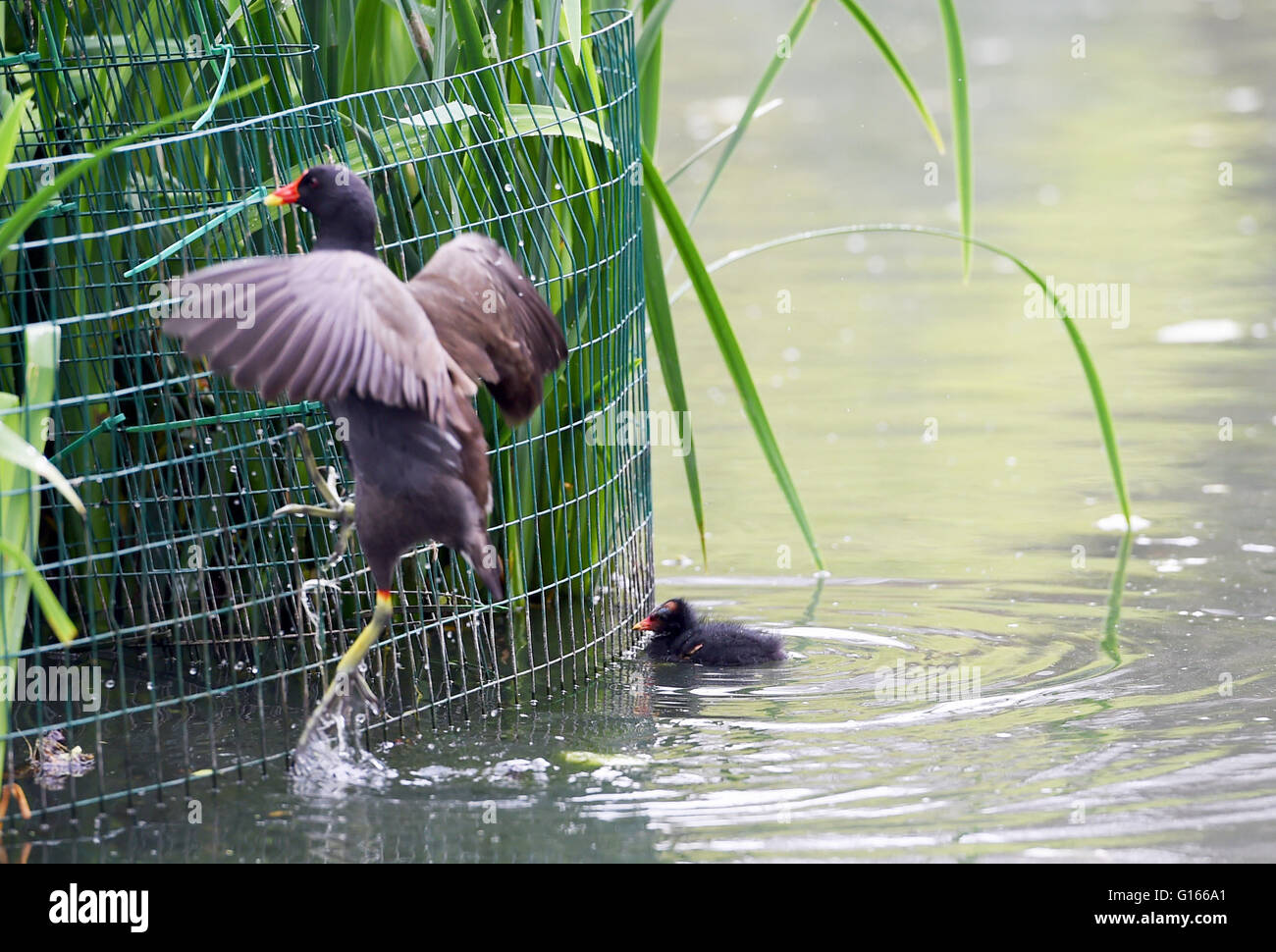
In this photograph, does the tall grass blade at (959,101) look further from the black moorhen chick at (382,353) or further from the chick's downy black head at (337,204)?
the chick's downy black head at (337,204)

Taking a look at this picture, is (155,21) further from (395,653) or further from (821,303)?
(821,303)

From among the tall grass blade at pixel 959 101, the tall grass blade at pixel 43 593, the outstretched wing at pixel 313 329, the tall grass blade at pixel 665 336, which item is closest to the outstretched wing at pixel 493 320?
the outstretched wing at pixel 313 329

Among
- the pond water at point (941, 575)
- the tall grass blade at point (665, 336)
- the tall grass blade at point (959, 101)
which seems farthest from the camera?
the tall grass blade at point (665, 336)

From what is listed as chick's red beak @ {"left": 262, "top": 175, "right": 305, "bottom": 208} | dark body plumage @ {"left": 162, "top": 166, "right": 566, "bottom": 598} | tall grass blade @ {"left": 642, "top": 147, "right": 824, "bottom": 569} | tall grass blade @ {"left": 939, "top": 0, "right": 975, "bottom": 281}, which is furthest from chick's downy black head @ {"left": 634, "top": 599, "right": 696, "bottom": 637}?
chick's red beak @ {"left": 262, "top": 175, "right": 305, "bottom": 208}

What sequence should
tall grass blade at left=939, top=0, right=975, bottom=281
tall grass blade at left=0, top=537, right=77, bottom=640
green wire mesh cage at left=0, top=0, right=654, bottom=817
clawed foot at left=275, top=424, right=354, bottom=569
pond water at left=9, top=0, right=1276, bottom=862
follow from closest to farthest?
tall grass blade at left=0, top=537, right=77, bottom=640
pond water at left=9, top=0, right=1276, bottom=862
clawed foot at left=275, top=424, right=354, bottom=569
green wire mesh cage at left=0, top=0, right=654, bottom=817
tall grass blade at left=939, top=0, right=975, bottom=281

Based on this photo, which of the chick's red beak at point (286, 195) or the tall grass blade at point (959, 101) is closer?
the chick's red beak at point (286, 195)

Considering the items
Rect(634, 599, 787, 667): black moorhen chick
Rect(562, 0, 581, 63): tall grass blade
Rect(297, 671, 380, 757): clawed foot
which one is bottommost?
Rect(634, 599, 787, 667): black moorhen chick

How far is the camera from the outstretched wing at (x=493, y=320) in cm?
409

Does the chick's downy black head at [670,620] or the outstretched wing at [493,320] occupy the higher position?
the outstretched wing at [493,320]

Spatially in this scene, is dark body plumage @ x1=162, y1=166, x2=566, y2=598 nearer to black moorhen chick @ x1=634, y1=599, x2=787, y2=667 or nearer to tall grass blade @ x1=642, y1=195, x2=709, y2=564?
tall grass blade @ x1=642, y1=195, x2=709, y2=564

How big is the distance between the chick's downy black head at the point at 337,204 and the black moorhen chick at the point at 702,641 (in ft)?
5.54

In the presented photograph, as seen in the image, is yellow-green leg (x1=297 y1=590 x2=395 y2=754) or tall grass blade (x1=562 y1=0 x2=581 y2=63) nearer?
A: yellow-green leg (x1=297 y1=590 x2=395 y2=754)

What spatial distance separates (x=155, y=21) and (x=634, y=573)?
217cm

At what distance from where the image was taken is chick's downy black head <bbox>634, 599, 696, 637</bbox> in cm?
511
